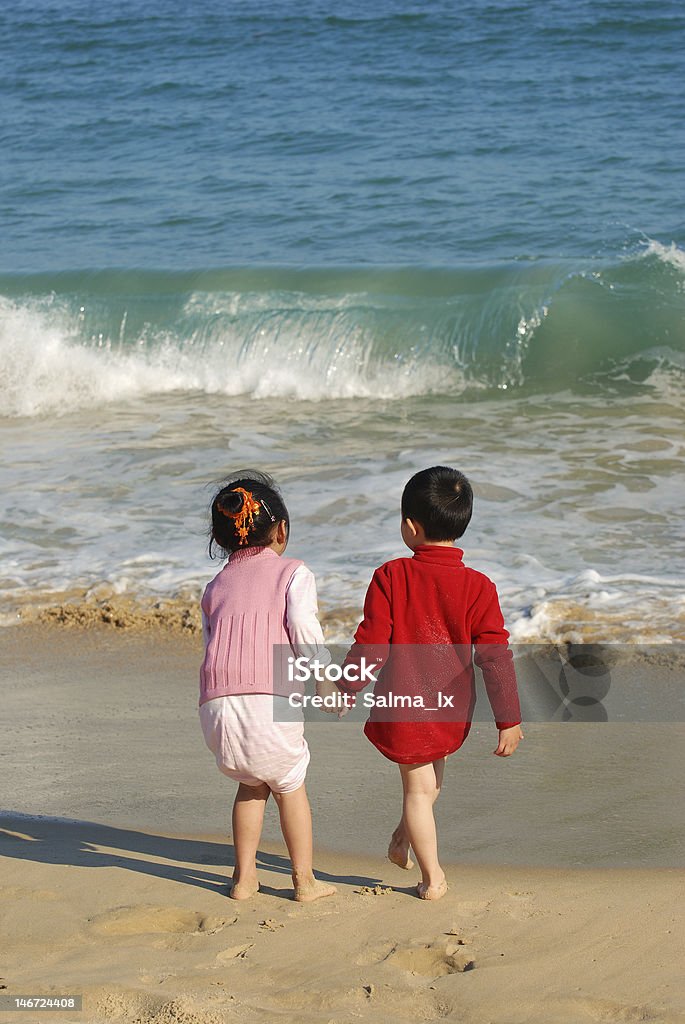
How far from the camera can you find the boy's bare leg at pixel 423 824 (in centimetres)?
276

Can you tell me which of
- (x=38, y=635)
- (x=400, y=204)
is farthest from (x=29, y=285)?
(x=38, y=635)

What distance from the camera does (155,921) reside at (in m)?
2.72

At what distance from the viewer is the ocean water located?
573cm

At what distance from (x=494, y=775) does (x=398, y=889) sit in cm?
71

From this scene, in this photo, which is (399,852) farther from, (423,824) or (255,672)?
(255,672)

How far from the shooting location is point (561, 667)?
4.27 m

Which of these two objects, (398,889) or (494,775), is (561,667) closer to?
(494,775)

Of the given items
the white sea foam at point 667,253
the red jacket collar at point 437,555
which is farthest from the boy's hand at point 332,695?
the white sea foam at point 667,253

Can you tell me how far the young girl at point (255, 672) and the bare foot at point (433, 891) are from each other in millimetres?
224

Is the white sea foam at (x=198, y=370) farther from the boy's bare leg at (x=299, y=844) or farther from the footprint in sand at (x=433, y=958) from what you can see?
the footprint in sand at (x=433, y=958)

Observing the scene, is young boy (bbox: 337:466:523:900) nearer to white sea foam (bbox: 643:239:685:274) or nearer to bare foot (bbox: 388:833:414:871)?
bare foot (bbox: 388:833:414:871)

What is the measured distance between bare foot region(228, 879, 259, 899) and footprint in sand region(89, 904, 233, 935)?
0.31ft

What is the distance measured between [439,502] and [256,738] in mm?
697

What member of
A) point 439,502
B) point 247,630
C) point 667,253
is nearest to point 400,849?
point 247,630
